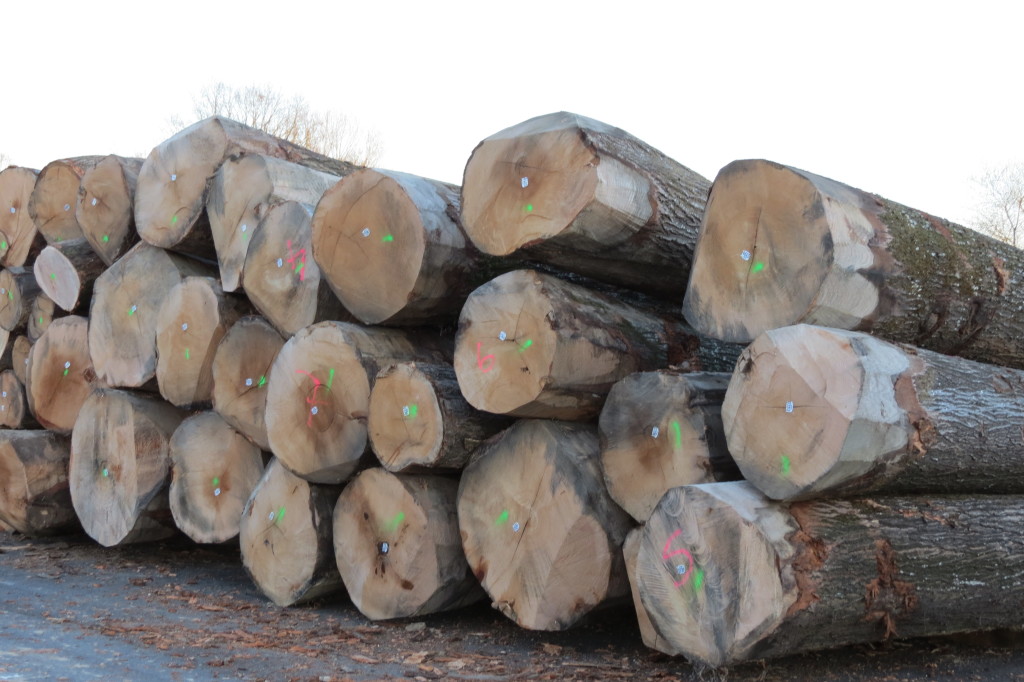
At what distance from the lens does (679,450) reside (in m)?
3.41

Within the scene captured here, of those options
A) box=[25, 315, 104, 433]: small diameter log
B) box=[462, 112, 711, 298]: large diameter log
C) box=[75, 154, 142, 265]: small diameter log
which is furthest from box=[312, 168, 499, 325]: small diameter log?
box=[25, 315, 104, 433]: small diameter log

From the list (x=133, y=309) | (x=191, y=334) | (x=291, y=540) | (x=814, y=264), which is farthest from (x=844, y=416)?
(x=133, y=309)

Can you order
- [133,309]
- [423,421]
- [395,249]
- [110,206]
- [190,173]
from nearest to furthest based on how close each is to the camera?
[423,421] → [395,249] → [190,173] → [133,309] → [110,206]

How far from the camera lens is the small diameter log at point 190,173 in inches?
194

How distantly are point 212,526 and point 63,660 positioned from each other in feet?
4.84

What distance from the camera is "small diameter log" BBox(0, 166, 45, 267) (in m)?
6.21

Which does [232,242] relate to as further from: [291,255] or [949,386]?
[949,386]

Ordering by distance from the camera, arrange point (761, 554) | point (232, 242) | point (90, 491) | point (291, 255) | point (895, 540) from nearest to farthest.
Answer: point (761, 554) < point (895, 540) < point (291, 255) < point (232, 242) < point (90, 491)

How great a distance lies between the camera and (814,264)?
318 cm

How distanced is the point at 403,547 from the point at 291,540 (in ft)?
2.09

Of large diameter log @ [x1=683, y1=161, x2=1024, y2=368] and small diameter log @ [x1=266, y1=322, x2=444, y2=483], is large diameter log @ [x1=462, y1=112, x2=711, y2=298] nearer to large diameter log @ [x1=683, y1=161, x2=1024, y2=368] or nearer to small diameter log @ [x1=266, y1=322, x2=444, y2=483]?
large diameter log @ [x1=683, y1=161, x2=1024, y2=368]

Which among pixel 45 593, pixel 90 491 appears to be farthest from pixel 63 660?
pixel 90 491

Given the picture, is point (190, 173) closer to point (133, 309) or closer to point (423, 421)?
point (133, 309)

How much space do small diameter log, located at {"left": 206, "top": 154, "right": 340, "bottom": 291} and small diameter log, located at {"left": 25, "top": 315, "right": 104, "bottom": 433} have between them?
4.96ft
